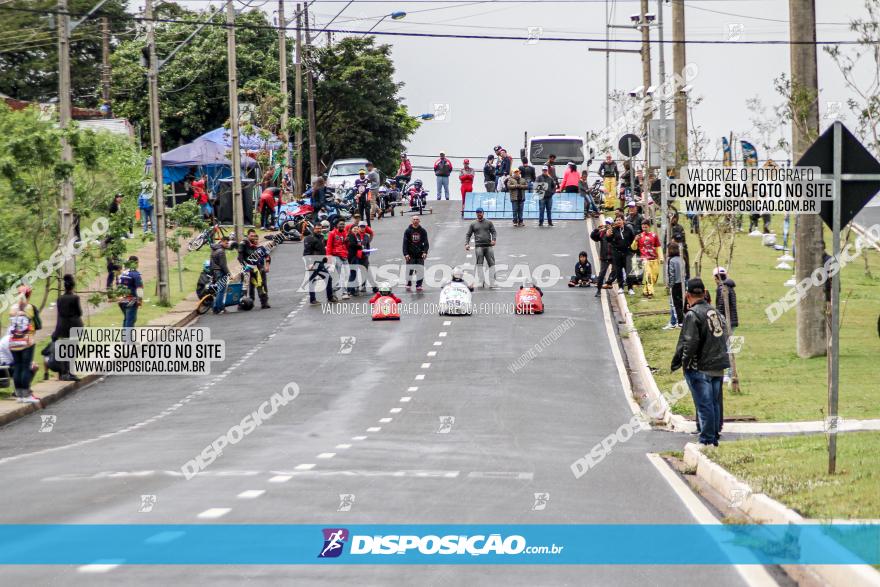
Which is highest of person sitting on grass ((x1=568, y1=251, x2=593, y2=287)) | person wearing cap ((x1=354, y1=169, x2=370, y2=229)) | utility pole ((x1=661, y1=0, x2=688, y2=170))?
utility pole ((x1=661, y1=0, x2=688, y2=170))

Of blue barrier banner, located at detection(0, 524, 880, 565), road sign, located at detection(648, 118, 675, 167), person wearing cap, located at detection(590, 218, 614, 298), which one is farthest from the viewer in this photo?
person wearing cap, located at detection(590, 218, 614, 298)

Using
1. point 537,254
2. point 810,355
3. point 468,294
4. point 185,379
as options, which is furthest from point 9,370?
point 537,254

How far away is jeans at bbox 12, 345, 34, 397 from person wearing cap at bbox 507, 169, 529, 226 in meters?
25.2

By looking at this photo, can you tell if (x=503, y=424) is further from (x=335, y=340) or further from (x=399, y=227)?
(x=399, y=227)

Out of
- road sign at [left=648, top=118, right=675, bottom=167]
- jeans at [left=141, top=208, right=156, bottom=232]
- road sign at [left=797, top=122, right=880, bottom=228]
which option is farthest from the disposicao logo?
jeans at [left=141, top=208, right=156, bottom=232]

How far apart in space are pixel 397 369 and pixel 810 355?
804cm

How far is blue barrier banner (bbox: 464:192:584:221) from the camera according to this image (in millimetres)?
51750

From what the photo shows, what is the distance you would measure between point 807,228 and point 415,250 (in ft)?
41.9

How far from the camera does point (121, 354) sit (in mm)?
28578

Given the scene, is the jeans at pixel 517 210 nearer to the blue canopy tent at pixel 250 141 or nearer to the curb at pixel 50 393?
the blue canopy tent at pixel 250 141

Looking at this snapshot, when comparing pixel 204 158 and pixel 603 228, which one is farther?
pixel 204 158

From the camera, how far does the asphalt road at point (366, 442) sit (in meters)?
11.8

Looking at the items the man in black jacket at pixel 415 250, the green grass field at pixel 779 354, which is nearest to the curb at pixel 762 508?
the green grass field at pixel 779 354

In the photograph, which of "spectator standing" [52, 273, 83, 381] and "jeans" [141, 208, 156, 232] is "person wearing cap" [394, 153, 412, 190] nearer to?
"jeans" [141, 208, 156, 232]
